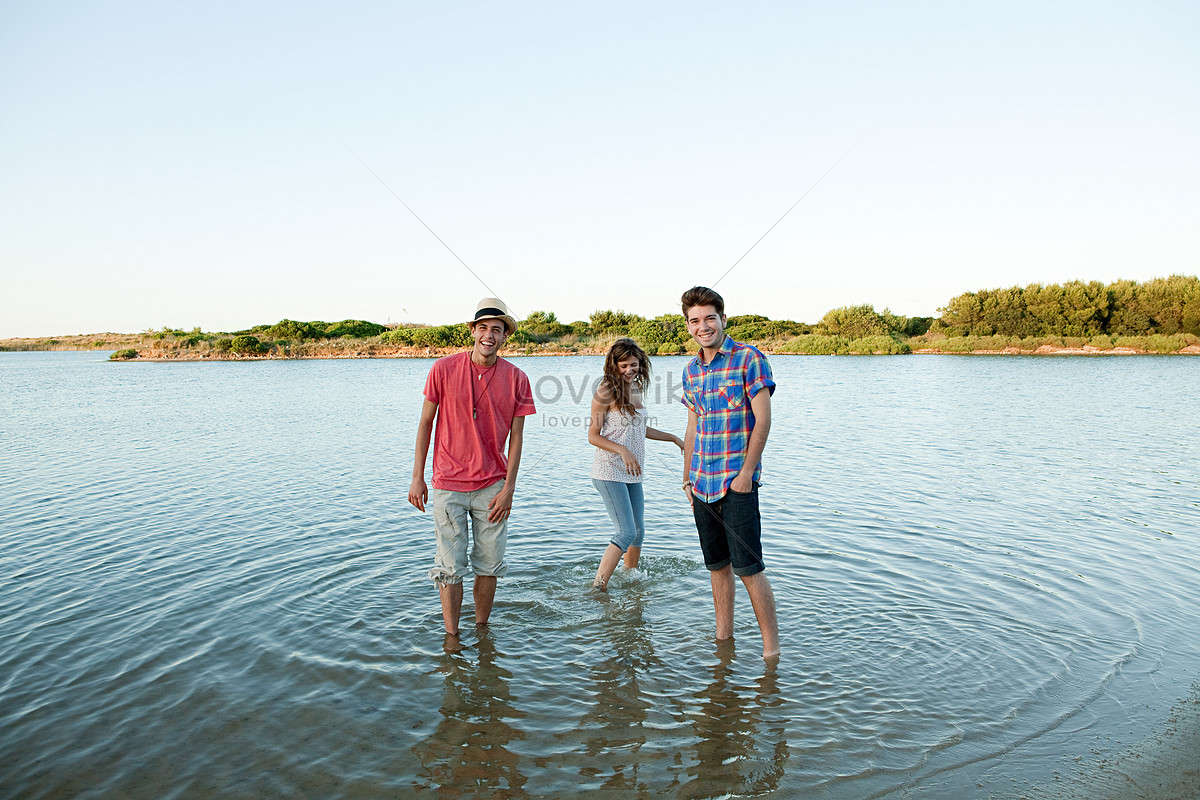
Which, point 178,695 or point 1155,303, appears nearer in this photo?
point 178,695

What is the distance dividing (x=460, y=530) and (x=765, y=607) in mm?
2134

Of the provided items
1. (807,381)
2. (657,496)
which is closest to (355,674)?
(657,496)

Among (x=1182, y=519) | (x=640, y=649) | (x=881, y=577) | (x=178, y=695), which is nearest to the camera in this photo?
(x=178, y=695)

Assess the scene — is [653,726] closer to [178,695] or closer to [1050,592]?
[178,695]

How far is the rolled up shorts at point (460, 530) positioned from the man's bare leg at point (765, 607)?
67.4 inches

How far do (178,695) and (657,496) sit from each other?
7.45 m

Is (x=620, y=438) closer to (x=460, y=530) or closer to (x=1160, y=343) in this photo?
(x=460, y=530)

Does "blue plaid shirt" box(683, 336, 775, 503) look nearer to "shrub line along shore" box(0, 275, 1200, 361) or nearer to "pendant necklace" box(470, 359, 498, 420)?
"pendant necklace" box(470, 359, 498, 420)

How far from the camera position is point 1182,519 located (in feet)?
27.9

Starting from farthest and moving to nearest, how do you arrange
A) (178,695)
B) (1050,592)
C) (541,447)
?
1. (541,447)
2. (1050,592)
3. (178,695)

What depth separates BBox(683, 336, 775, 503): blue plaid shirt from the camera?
170 inches

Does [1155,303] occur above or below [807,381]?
above

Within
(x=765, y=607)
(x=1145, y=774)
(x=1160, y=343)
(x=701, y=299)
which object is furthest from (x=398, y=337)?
(x=1145, y=774)

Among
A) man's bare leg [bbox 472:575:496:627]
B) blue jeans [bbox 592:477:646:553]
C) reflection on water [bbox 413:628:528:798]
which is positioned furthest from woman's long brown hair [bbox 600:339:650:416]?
reflection on water [bbox 413:628:528:798]
